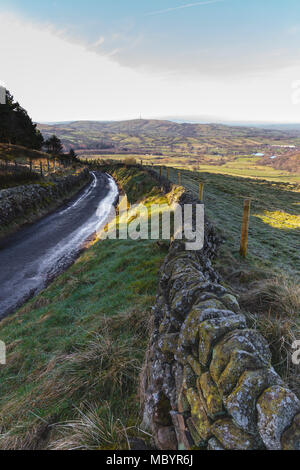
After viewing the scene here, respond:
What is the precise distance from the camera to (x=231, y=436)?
2.05 m

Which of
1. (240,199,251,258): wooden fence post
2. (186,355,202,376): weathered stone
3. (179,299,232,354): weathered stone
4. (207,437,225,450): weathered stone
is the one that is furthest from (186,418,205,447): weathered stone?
(240,199,251,258): wooden fence post

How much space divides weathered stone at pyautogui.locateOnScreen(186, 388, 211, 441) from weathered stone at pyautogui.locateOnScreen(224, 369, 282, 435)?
0.99 ft

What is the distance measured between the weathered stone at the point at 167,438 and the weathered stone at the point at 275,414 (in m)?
1.08

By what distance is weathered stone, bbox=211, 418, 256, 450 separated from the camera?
1.97m

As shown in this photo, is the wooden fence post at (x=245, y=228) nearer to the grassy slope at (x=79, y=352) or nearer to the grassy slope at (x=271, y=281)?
the grassy slope at (x=271, y=281)

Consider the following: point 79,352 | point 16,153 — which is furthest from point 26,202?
point 16,153

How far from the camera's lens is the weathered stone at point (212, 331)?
8.67 ft

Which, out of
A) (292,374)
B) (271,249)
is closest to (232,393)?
(292,374)

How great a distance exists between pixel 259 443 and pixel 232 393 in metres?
0.37

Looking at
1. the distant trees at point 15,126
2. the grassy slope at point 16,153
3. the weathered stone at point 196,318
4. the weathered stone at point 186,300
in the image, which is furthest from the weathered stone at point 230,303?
the distant trees at point 15,126

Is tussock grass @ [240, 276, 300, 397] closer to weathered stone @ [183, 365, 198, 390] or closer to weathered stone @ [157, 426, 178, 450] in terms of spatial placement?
weathered stone @ [183, 365, 198, 390]

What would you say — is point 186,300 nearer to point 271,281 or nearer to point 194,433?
point 194,433

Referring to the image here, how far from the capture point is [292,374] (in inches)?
121

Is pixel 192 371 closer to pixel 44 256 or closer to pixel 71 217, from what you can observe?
pixel 44 256
